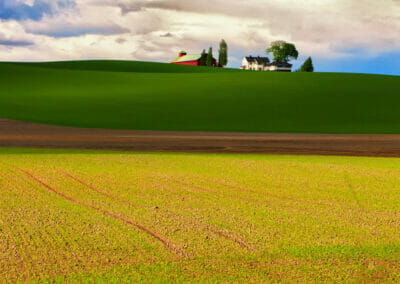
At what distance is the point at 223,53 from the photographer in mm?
94375

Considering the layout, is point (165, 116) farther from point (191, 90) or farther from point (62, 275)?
point (62, 275)

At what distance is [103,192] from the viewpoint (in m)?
4.25

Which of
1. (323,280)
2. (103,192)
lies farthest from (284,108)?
(323,280)

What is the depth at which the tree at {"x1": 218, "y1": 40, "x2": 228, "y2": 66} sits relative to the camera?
309ft

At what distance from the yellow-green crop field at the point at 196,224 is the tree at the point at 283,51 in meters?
82.8

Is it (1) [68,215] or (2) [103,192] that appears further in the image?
(2) [103,192]

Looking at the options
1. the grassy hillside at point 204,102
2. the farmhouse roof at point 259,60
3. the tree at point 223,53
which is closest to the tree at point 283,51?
the tree at point 223,53

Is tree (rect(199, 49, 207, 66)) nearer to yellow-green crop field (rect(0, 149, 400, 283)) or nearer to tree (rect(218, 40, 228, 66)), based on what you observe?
tree (rect(218, 40, 228, 66))

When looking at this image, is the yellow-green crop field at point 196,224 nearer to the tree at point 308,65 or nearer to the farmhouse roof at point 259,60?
the tree at point 308,65

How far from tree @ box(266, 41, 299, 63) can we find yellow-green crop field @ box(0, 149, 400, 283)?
82815 mm

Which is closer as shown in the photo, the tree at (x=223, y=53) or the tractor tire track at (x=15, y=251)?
the tractor tire track at (x=15, y=251)

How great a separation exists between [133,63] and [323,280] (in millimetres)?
56038

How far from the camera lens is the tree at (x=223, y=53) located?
94.2 metres

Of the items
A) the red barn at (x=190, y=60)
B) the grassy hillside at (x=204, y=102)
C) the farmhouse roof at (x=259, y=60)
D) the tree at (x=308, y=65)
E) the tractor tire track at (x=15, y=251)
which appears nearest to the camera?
the tractor tire track at (x=15, y=251)
